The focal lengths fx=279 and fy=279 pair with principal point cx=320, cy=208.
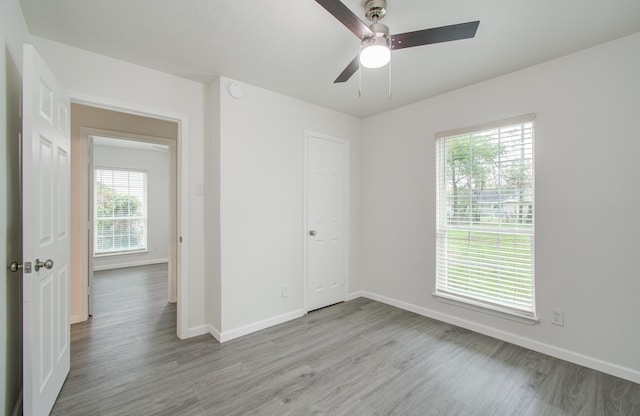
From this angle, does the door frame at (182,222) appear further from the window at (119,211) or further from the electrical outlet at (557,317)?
the window at (119,211)

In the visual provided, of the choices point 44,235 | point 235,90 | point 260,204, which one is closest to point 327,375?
point 260,204

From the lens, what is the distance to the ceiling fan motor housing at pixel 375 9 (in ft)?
5.38

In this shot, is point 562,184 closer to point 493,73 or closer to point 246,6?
point 493,73

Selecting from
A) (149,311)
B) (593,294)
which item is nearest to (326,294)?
(149,311)

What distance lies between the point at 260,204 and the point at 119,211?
5.01m

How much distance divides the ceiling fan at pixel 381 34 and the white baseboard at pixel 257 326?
257 centimetres

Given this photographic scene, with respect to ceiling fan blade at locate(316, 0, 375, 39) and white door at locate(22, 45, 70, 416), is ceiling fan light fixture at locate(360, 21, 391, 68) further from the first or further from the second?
white door at locate(22, 45, 70, 416)

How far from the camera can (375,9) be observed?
1665 millimetres

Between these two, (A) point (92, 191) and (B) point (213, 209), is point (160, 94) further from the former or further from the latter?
(A) point (92, 191)

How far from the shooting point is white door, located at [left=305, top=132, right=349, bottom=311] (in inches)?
134

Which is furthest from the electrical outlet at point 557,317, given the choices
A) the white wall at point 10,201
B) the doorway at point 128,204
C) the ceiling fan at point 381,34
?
the doorway at point 128,204

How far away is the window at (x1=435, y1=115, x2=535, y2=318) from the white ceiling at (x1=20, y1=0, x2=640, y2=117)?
629mm

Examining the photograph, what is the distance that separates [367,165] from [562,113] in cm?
210

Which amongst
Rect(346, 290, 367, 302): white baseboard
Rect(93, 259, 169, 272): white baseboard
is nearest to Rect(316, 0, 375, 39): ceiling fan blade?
Rect(346, 290, 367, 302): white baseboard
